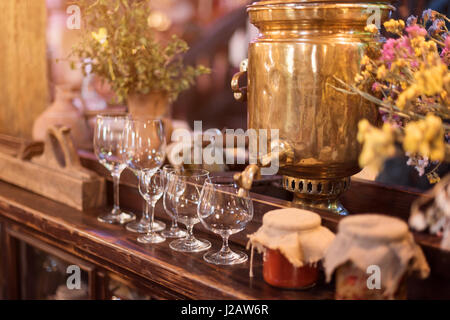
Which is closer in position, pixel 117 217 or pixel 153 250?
pixel 153 250

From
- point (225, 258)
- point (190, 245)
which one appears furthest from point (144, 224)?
point (225, 258)

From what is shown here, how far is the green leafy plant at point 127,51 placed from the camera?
1.83 m

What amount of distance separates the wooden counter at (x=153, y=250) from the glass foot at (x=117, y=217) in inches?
1.0

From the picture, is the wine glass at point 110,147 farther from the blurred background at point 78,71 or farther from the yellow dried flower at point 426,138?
the yellow dried flower at point 426,138

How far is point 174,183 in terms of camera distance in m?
1.21

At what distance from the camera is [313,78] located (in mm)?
1106

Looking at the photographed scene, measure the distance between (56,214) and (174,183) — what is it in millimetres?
515

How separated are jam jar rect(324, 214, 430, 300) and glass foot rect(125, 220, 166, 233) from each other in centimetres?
62

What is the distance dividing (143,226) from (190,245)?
8.1 inches

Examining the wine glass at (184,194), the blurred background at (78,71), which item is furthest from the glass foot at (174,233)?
the blurred background at (78,71)

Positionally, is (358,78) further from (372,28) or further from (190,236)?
(190,236)

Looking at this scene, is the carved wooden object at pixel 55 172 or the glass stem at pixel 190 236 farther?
the carved wooden object at pixel 55 172

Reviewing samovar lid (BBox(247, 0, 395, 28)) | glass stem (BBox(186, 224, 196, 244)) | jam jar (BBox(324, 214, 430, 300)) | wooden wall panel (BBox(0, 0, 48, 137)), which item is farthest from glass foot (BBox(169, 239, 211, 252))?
wooden wall panel (BBox(0, 0, 48, 137))
